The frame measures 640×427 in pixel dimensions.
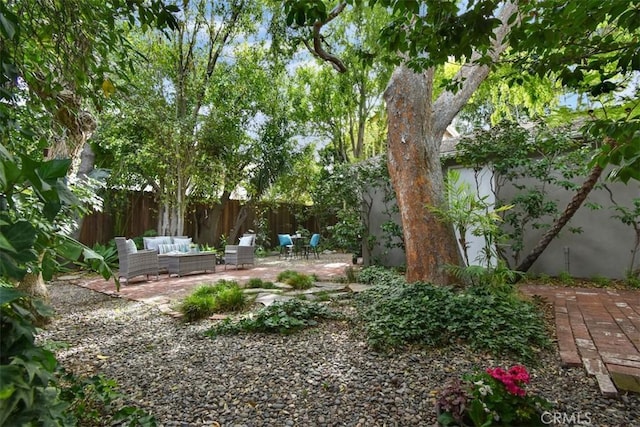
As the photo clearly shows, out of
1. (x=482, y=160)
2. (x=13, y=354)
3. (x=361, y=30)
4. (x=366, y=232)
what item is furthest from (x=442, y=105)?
(x=361, y=30)

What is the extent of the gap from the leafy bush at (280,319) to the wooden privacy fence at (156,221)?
5.83 metres

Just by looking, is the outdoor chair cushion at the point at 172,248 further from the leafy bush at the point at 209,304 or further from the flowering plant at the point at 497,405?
the flowering plant at the point at 497,405

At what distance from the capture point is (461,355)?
2.66m

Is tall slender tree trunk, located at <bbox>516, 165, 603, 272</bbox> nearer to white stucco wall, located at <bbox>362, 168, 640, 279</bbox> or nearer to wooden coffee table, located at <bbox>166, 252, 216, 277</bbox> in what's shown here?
white stucco wall, located at <bbox>362, 168, 640, 279</bbox>

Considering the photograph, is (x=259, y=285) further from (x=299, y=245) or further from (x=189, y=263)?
(x=299, y=245)

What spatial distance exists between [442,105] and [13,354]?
511 centimetres

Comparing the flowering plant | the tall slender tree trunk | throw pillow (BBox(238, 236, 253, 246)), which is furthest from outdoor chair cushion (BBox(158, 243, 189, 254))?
the flowering plant

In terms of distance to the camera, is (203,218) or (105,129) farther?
(203,218)

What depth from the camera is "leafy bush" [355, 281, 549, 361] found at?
2764mm

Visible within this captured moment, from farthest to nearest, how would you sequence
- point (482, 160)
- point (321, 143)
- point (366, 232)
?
point (321, 143) → point (366, 232) → point (482, 160)

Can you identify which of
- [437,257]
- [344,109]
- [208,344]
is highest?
[344,109]

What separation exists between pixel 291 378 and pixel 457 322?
4.99ft

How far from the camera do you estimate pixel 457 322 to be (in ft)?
9.95

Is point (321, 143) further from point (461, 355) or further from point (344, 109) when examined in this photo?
point (461, 355)
